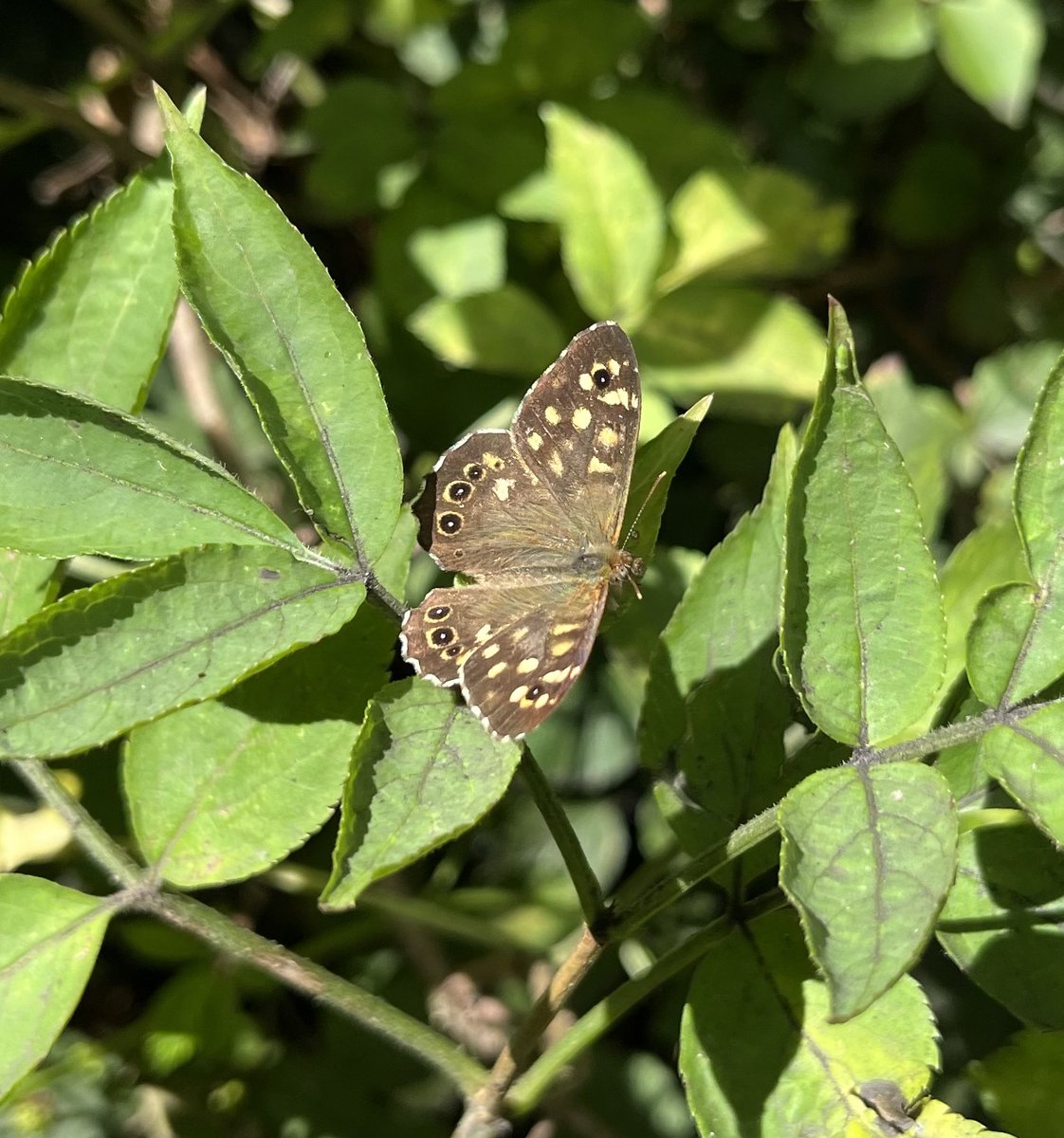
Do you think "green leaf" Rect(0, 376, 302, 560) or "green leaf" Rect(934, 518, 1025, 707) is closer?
"green leaf" Rect(0, 376, 302, 560)

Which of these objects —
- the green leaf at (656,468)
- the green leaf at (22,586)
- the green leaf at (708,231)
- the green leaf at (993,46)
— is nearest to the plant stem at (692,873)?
the green leaf at (656,468)

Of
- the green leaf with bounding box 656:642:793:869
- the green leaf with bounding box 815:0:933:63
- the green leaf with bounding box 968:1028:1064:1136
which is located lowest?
the green leaf with bounding box 968:1028:1064:1136

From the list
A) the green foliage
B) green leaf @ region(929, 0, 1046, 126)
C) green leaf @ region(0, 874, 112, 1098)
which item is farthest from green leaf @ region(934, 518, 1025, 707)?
green leaf @ region(0, 874, 112, 1098)

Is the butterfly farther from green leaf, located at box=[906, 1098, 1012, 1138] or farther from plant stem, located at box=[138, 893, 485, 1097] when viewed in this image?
green leaf, located at box=[906, 1098, 1012, 1138]

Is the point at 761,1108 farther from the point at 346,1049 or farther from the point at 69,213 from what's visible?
the point at 69,213

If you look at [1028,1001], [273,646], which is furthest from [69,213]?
[1028,1001]

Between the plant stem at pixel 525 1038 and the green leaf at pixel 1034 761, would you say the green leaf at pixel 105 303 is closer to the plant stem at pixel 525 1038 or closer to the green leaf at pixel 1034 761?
the plant stem at pixel 525 1038

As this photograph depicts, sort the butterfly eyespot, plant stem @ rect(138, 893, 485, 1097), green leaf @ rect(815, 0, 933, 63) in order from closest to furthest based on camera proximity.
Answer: plant stem @ rect(138, 893, 485, 1097) → the butterfly eyespot → green leaf @ rect(815, 0, 933, 63)
